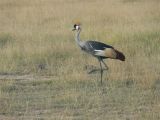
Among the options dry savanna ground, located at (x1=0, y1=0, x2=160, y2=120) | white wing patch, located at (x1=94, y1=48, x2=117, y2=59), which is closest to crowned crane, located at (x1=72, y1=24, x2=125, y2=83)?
white wing patch, located at (x1=94, y1=48, x2=117, y2=59)

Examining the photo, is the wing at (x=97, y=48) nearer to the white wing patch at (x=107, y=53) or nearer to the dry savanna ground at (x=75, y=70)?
the white wing patch at (x=107, y=53)

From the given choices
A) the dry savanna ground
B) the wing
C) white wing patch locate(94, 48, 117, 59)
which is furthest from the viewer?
the wing

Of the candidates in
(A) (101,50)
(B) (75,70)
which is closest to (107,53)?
(A) (101,50)

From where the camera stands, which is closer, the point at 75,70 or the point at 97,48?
the point at 97,48

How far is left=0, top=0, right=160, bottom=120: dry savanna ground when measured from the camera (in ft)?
26.1

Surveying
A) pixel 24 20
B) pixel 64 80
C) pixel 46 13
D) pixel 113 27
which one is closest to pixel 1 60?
pixel 64 80

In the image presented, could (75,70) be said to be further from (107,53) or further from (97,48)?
(107,53)

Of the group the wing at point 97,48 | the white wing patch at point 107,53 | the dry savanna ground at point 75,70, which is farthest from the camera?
the wing at point 97,48

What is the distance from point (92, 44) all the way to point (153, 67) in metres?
2.05

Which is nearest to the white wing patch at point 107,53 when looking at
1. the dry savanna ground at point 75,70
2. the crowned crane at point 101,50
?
the crowned crane at point 101,50

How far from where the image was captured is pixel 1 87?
9.41 m

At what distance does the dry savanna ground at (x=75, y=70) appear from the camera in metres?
7.96

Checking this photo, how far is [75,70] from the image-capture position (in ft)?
35.2

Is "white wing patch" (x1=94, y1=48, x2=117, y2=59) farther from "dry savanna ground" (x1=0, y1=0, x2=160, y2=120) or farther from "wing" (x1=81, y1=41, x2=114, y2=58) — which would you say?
"dry savanna ground" (x1=0, y1=0, x2=160, y2=120)
